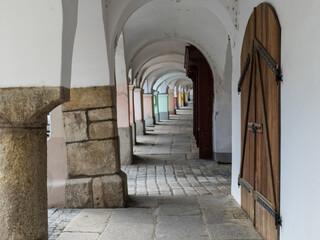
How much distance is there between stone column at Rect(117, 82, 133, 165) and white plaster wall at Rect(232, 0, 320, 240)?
6563 mm

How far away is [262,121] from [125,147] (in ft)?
20.4

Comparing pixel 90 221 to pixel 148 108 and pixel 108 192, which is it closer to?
pixel 108 192

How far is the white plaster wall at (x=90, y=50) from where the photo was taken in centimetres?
436

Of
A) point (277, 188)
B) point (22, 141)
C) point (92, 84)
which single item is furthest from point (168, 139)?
point (22, 141)

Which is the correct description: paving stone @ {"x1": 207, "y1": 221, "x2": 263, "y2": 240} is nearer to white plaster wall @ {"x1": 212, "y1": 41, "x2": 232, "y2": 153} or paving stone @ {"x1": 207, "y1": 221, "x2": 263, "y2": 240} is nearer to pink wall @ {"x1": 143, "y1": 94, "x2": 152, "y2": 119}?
white plaster wall @ {"x1": 212, "y1": 41, "x2": 232, "y2": 153}

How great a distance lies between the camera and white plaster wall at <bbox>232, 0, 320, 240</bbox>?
2.20 metres

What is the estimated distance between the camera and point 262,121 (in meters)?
3.28

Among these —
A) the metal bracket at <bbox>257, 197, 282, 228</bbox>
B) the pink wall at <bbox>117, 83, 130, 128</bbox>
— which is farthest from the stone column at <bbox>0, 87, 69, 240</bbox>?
the pink wall at <bbox>117, 83, 130, 128</bbox>

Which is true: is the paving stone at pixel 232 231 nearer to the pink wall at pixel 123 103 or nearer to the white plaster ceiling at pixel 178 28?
the white plaster ceiling at pixel 178 28

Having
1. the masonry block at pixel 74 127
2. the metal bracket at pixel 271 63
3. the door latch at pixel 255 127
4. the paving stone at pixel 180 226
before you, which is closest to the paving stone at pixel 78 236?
the paving stone at pixel 180 226

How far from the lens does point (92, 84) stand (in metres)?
4.43

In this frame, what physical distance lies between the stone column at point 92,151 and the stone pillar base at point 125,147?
4.70m

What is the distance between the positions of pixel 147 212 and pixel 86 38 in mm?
2185

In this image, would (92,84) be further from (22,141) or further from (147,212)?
(22,141)
